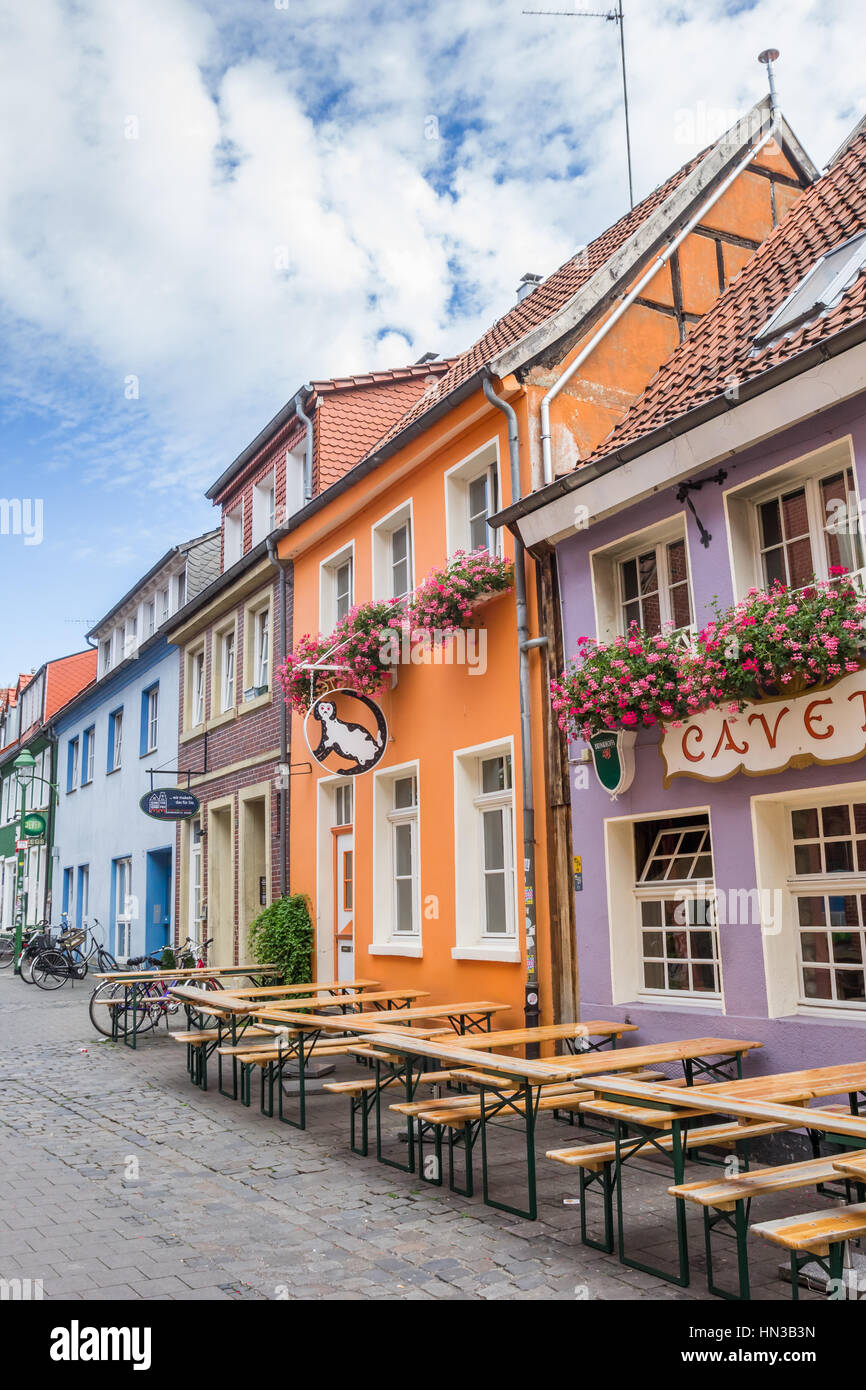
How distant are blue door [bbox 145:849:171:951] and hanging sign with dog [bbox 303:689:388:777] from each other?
31.5ft

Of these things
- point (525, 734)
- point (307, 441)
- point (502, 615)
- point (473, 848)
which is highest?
point (307, 441)

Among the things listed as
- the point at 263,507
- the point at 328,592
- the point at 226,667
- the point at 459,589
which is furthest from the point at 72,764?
the point at 459,589

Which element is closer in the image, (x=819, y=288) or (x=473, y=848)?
(x=819, y=288)

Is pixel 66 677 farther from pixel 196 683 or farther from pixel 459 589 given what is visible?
pixel 459 589

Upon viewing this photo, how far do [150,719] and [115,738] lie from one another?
2652 millimetres

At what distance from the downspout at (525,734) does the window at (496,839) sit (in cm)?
65

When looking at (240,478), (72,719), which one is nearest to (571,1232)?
(240,478)

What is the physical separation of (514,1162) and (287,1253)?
88.4 inches

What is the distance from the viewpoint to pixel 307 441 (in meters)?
15.4

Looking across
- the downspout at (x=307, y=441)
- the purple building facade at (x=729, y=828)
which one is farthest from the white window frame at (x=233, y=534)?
the purple building facade at (x=729, y=828)

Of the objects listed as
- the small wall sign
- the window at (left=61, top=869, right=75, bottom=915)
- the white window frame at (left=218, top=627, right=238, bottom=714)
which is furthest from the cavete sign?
the window at (left=61, top=869, right=75, bottom=915)

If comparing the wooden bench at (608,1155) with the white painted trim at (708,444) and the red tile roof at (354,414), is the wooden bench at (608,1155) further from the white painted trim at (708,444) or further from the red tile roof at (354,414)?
the red tile roof at (354,414)

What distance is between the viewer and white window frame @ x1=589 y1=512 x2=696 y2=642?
8344mm

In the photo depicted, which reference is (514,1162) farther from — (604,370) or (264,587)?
(264,587)
